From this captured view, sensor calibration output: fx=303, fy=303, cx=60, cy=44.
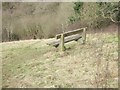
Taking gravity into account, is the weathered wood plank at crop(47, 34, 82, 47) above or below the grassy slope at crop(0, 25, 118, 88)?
above

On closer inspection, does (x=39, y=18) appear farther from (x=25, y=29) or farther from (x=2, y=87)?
(x=2, y=87)

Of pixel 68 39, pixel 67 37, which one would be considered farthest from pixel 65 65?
pixel 67 37

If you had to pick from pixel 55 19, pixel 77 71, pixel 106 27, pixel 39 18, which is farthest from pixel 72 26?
pixel 77 71

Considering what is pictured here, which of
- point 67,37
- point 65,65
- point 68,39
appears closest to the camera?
point 65,65

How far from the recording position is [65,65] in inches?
353

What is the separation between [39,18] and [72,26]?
546 cm

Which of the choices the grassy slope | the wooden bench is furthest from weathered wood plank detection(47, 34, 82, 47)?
the grassy slope

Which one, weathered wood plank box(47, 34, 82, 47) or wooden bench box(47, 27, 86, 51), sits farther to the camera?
weathered wood plank box(47, 34, 82, 47)

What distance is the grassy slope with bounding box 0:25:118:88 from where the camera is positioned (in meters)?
7.50

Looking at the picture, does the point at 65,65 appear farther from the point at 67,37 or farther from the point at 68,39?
the point at 67,37

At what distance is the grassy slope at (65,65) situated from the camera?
750 centimetres

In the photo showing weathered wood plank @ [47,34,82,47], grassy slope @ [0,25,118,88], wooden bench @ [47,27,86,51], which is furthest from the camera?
weathered wood plank @ [47,34,82,47]

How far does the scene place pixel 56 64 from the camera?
30.1 feet

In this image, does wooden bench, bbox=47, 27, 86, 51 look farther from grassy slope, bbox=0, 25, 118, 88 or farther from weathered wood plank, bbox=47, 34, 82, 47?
grassy slope, bbox=0, 25, 118, 88
